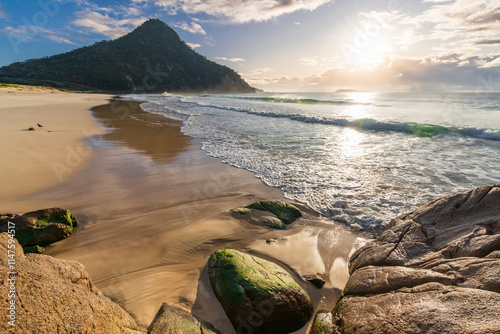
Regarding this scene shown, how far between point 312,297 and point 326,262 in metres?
0.81

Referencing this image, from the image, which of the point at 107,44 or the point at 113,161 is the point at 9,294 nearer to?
the point at 113,161

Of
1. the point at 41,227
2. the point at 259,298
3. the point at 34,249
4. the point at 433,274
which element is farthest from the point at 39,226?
the point at 433,274

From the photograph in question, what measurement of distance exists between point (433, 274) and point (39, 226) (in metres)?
5.53

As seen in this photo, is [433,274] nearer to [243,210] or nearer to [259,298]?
[259,298]

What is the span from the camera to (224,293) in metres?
2.72

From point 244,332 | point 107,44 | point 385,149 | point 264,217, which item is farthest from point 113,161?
point 107,44

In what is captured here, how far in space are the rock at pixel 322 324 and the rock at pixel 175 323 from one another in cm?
105

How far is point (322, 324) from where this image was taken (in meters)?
2.43

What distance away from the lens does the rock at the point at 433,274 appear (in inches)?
74.6

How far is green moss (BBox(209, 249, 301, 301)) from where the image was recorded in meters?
2.64

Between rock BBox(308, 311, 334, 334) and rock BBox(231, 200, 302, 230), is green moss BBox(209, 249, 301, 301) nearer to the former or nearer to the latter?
rock BBox(308, 311, 334, 334)

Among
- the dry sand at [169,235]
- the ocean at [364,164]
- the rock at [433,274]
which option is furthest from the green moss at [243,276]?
the ocean at [364,164]

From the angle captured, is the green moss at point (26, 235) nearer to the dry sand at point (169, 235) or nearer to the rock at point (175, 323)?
the dry sand at point (169, 235)

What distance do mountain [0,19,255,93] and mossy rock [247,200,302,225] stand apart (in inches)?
3589
